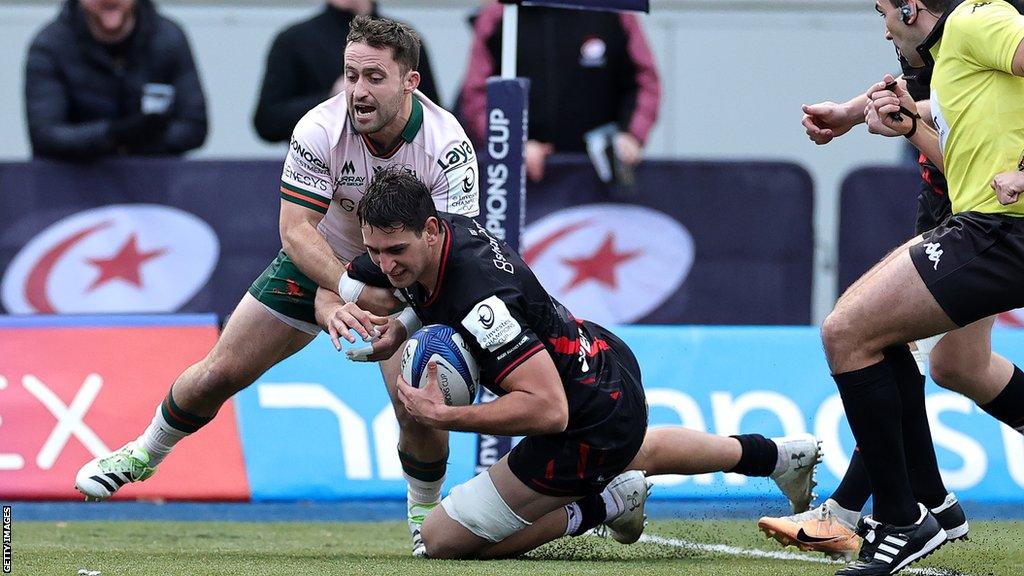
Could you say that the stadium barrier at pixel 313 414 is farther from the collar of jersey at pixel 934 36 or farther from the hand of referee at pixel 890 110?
the collar of jersey at pixel 934 36

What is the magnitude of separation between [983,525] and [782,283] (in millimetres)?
2973

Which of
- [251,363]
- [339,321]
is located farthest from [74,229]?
[339,321]

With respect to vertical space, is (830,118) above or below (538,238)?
above

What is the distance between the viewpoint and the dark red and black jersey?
5.87 meters

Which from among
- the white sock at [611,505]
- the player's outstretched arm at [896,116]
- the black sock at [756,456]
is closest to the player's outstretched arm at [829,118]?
the player's outstretched arm at [896,116]

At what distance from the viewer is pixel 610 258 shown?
1049cm

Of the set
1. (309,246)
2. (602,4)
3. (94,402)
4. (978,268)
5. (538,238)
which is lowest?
(94,402)

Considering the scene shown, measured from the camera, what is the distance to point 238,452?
8594mm

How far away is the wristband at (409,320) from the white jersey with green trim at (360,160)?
0.55 meters

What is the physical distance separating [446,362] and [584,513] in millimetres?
1005

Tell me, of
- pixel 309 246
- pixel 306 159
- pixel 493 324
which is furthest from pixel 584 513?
pixel 306 159

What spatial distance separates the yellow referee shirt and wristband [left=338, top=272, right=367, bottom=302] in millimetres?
2182

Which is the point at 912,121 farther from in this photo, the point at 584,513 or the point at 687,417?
the point at 687,417

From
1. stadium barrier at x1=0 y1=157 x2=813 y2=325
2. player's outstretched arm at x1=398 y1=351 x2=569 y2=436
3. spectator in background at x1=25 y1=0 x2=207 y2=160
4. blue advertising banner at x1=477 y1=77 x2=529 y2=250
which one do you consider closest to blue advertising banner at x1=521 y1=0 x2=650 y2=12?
blue advertising banner at x1=477 y1=77 x2=529 y2=250
